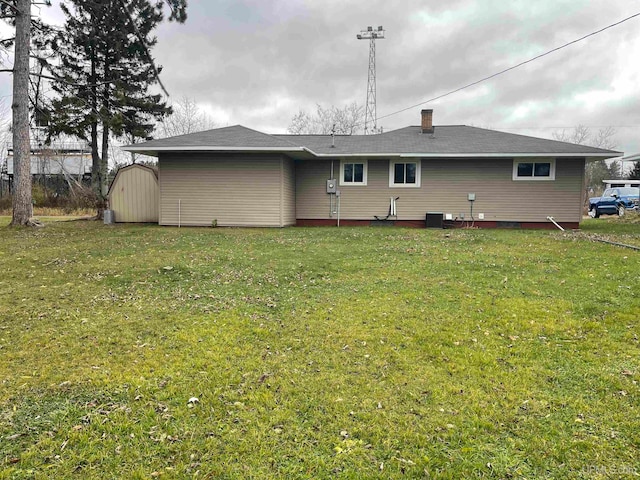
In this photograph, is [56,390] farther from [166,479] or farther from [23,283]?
[23,283]

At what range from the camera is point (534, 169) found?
44.2 ft

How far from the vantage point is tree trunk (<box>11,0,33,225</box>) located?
11195mm

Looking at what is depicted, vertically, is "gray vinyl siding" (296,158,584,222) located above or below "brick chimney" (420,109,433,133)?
below

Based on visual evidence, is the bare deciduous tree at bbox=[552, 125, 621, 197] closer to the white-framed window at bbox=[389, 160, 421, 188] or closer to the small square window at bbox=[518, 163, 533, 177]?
the small square window at bbox=[518, 163, 533, 177]

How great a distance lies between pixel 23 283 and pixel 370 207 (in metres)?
10.7

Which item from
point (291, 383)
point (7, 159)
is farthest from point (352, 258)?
point (7, 159)

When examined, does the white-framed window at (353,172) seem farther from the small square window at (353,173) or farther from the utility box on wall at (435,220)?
the utility box on wall at (435,220)

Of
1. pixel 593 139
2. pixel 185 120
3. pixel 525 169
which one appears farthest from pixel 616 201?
pixel 185 120

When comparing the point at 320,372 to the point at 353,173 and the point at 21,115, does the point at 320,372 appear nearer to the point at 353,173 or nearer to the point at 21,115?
the point at 353,173

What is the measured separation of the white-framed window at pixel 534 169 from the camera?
1331cm

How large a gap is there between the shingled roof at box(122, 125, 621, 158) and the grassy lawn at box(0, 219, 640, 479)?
676 cm

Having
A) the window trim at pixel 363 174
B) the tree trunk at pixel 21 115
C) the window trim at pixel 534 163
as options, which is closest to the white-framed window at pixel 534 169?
the window trim at pixel 534 163

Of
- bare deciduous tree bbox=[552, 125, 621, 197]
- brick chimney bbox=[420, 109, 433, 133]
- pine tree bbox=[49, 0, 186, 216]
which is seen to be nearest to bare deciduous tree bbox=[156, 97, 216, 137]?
pine tree bbox=[49, 0, 186, 216]

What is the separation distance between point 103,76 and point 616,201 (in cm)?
2598
